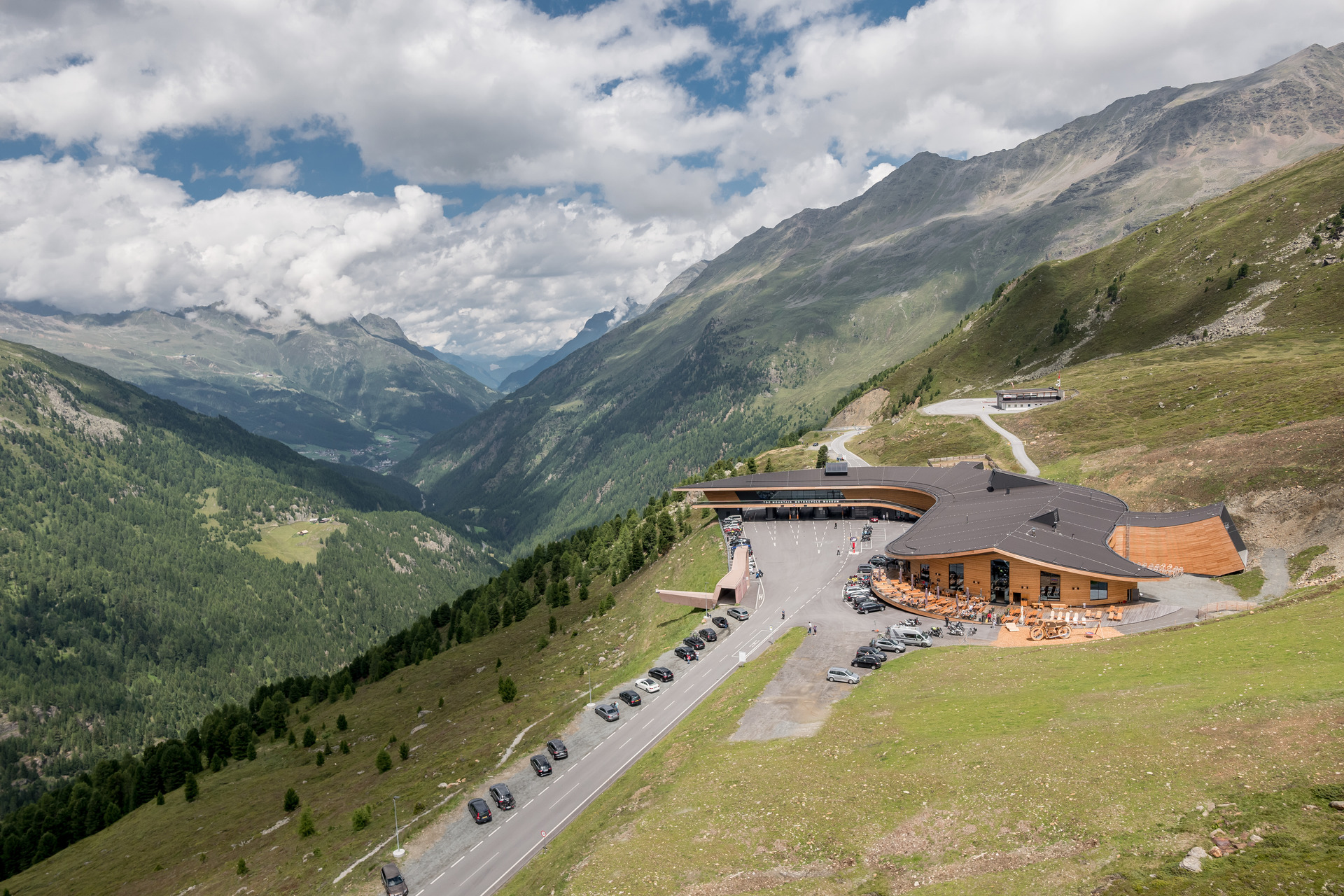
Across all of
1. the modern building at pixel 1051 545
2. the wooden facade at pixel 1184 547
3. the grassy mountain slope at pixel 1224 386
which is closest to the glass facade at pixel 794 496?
the modern building at pixel 1051 545

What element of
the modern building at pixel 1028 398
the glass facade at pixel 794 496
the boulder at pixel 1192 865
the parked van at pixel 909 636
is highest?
the modern building at pixel 1028 398

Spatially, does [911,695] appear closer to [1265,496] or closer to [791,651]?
[791,651]

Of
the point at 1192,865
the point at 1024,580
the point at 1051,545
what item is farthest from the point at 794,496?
the point at 1192,865

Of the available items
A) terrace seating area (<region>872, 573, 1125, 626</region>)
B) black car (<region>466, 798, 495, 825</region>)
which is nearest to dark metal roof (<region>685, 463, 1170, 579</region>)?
terrace seating area (<region>872, 573, 1125, 626</region>)

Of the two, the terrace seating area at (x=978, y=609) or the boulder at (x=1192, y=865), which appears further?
the terrace seating area at (x=978, y=609)

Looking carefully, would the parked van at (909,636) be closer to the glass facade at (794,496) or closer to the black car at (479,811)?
the black car at (479,811)

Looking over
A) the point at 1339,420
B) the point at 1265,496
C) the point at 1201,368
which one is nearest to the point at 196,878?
the point at 1265,496

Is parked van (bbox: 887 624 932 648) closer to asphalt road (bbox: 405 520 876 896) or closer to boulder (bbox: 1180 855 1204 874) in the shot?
asphalt road (bbox: 405 520 876 896)
